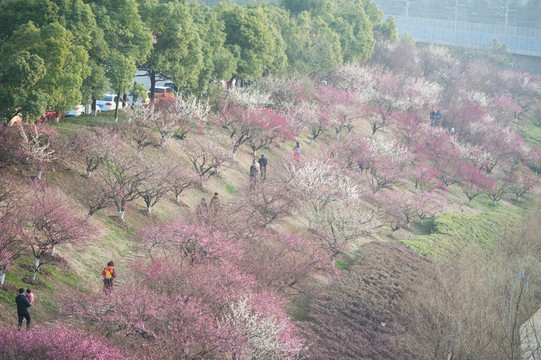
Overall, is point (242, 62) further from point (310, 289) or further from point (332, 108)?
point (310, 289)

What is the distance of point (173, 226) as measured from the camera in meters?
23.6

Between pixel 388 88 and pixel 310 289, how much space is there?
145 ft

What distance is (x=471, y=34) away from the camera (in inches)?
4931

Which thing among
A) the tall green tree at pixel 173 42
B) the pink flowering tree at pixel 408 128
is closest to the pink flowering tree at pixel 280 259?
the tall green tree at pixel 173 42

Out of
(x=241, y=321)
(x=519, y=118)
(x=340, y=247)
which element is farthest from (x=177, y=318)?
(x=519, y=118)

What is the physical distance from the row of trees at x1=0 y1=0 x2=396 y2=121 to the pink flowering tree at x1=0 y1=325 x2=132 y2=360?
13.7 meters

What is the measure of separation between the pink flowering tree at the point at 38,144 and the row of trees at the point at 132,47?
0.76 meters

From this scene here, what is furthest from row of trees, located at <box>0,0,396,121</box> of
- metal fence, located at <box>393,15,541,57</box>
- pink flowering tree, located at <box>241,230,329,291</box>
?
metal fence, located at <box>393,15,541,57</box>

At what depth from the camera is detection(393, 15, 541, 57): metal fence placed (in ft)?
397

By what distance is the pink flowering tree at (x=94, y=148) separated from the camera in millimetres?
28938

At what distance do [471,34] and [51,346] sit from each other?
123278 millimetres

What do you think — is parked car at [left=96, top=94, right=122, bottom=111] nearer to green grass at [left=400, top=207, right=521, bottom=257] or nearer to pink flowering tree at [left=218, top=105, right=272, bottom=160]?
pink flowering tree at [left=218, top=105, right=272, bottom=160]

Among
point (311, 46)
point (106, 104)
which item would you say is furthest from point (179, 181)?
point (311, 46)

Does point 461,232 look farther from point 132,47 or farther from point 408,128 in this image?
point 132,47
